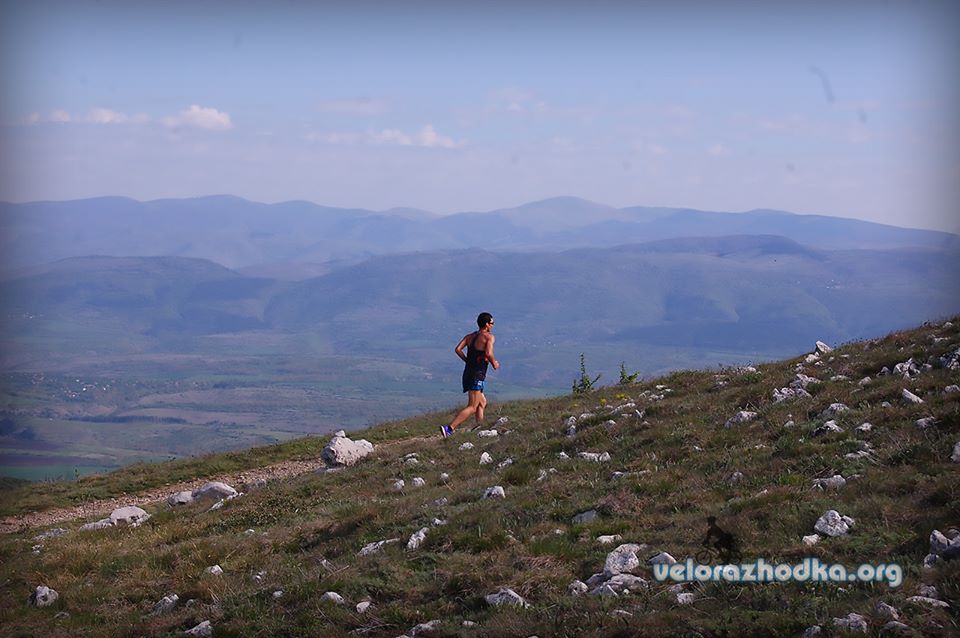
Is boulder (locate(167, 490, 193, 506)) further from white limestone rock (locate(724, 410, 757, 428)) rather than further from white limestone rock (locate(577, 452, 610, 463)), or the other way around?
white limestone rock (locate(724, 410, 757, 428))

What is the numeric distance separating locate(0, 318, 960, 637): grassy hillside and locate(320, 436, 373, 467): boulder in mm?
1296

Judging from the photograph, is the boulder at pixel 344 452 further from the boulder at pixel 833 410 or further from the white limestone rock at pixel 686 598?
the white limestone rock at pixel 686 598

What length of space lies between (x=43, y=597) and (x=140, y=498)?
10968 millimetres

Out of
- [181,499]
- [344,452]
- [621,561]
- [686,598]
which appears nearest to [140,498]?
[181,499]

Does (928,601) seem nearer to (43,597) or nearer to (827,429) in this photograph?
(827,429)

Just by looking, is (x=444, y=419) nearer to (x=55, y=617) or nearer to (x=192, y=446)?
(x=55, y=617)

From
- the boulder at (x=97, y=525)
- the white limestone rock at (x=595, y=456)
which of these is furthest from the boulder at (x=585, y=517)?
the boulder at (x=97, y=525)

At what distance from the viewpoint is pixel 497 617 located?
9.18 meters

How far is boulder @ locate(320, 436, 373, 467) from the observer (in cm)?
2128

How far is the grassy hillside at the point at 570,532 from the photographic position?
884 centimetres

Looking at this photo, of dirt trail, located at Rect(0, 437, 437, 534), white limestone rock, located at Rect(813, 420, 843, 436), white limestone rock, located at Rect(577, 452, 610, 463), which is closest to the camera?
white limestone rock, located at Rect(813, 420, 843, 436)

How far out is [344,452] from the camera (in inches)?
848

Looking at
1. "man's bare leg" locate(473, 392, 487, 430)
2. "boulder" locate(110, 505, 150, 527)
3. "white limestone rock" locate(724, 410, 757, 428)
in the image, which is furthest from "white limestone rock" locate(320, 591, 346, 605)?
"man's bare leg" locate(473, 392, 487, 430)

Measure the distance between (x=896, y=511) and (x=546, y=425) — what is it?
1116 cm
